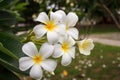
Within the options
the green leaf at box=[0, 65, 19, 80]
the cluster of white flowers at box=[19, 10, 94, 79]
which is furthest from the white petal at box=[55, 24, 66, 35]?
the green leaf at box=[0, 65, 19, 80]

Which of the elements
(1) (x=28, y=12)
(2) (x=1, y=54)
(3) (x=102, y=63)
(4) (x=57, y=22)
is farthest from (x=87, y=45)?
(3) (x=102, y=63)

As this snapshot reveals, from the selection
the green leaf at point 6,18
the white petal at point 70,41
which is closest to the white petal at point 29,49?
the white petal at point 70,41

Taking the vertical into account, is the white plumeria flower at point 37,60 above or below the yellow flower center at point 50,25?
below

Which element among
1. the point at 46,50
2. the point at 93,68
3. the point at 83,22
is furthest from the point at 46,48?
the point at 93,68

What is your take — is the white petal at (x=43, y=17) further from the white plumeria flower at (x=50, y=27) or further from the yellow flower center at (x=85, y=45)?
the yellow flower center at (x=85, y=45)

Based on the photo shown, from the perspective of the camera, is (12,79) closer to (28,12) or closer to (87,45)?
(87,45)

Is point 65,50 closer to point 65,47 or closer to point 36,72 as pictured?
point 65,47

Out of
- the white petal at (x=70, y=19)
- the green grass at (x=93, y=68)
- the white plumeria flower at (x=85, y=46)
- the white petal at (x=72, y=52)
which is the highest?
the white petal at (x=70, y=19)
